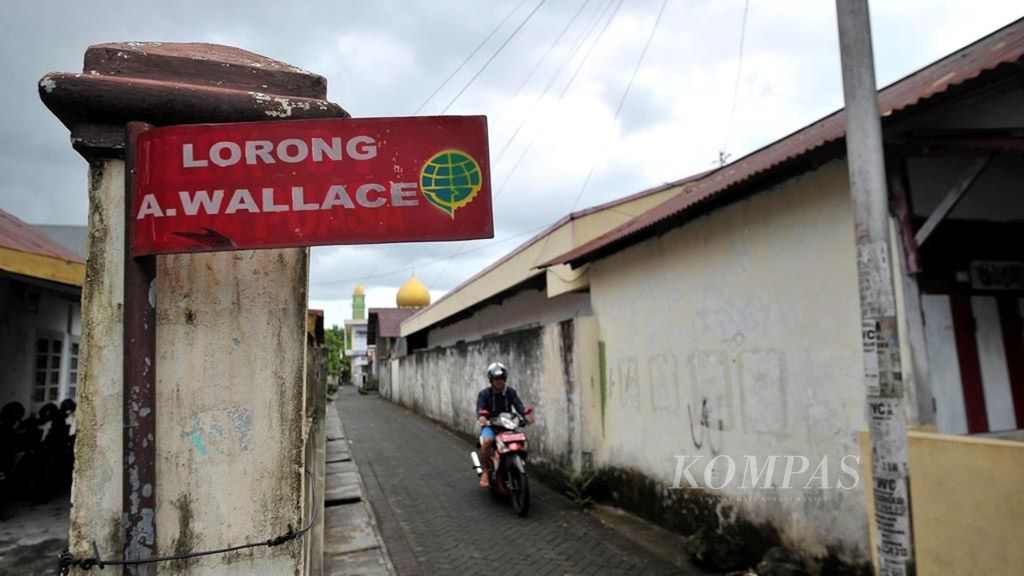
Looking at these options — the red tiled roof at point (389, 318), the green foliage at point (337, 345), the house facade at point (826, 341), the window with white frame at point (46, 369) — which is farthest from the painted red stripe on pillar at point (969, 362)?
the green foliage at point (337, 345)

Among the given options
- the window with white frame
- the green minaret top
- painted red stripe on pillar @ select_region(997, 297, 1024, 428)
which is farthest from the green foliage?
painted red stripe on pillar @ select_region(997, 297, 1024, 428)

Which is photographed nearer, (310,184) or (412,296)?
(310,184)

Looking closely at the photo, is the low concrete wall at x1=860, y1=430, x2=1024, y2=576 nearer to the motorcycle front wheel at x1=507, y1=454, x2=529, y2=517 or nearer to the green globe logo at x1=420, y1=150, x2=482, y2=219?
the green globe logo at x1=420, y1=150, x2=482, y2=219

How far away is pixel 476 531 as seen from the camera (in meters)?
6.67

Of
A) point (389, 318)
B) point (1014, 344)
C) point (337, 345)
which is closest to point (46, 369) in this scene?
point (1014, 344)

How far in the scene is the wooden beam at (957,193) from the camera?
11.2ft

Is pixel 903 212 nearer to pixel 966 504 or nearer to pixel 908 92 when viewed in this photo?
pixel 908 92

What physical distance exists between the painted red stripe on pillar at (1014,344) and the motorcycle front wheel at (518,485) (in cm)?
461

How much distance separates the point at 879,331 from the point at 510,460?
5313 millimetres

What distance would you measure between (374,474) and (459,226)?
8.57m

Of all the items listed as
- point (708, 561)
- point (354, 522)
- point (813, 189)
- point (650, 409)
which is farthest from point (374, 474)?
point (813, 189)

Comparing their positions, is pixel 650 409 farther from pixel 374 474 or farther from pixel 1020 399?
pixel 374 474

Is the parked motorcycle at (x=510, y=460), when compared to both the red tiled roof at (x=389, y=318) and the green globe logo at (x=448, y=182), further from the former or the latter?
the red tiled roof at (x=389, y=318)

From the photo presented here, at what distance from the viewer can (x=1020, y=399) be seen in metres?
4.47
